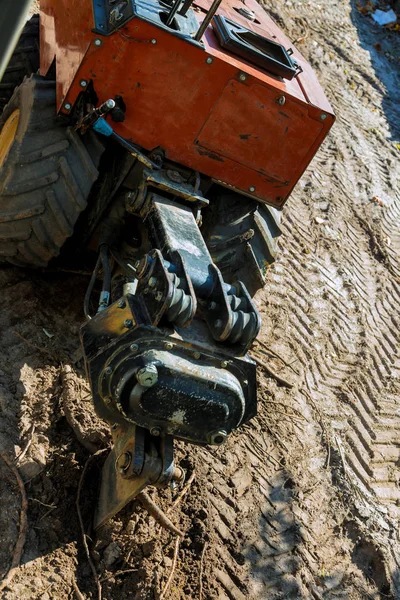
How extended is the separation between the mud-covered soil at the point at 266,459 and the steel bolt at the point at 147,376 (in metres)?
0.96

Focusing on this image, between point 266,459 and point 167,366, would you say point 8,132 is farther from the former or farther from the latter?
point 266,459

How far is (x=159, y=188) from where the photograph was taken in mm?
3600

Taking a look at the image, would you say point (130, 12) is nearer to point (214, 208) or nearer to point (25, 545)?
point (214, 208)

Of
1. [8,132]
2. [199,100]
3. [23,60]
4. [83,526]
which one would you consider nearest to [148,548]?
[83,526]

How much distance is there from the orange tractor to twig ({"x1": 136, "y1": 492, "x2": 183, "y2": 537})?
188mm

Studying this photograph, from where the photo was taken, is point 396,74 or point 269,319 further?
point 396,74

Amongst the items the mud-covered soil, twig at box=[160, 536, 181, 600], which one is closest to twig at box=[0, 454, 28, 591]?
the mud-covered soil

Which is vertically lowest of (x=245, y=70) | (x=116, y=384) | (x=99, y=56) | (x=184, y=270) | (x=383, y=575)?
(x=383, y=575)

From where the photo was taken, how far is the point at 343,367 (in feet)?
17.1

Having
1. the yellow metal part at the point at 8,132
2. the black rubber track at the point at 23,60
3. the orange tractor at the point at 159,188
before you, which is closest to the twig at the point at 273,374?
the orange tractor at the point at 159,188

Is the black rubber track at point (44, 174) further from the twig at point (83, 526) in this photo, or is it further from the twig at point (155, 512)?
the twig at point (155, 512)

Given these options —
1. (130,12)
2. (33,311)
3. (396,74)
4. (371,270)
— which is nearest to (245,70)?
(130,12)

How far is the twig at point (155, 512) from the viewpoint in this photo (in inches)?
123

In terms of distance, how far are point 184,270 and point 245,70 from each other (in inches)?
52.8
